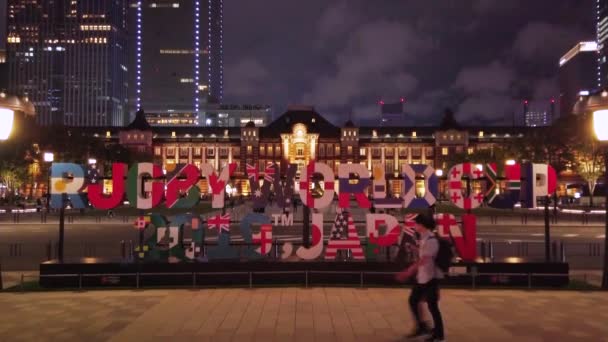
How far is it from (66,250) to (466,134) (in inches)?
4374

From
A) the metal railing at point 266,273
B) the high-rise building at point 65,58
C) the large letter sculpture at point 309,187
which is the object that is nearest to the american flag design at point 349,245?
the metal railing at point 266,273

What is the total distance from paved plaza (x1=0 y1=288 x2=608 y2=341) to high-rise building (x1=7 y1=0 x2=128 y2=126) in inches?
6816

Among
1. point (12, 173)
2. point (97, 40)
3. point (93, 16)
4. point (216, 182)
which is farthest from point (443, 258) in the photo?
point (93, 16)

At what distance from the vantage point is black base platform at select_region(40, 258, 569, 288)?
14773 millimetres

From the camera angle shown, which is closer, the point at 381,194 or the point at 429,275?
the point at 429,275

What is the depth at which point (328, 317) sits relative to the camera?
11297mm

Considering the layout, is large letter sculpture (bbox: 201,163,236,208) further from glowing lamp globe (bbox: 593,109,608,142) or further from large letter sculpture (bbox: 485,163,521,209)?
glowing lamp globe (bbox: 593,109,608,142)

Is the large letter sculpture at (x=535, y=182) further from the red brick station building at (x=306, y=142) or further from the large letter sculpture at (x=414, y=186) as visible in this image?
the red brick station building at (x=306, y=142)

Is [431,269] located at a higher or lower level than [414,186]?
lower

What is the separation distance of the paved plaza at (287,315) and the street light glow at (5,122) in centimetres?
425

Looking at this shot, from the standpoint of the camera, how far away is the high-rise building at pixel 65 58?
168625 millimetres

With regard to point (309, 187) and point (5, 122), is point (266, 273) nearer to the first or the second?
point (309, 187)

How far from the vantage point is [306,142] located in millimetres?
123938

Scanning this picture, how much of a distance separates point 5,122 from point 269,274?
26.7 ft
